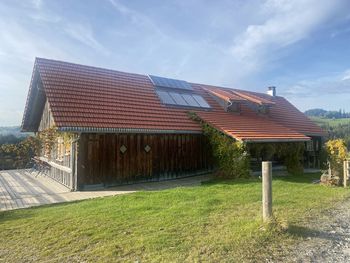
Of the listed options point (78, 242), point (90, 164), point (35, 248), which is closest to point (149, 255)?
point (78, 242)

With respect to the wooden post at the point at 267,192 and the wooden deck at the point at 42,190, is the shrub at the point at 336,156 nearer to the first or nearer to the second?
the wooden deck at the point at 42,190

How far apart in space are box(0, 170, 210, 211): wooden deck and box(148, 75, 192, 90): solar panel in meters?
6.46

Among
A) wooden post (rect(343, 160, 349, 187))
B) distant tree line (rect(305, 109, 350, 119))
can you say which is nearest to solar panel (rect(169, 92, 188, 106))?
wooden post (rect(343, 160, 349, 187))

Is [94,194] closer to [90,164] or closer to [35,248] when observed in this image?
[90,164]

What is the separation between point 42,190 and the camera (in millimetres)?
11609

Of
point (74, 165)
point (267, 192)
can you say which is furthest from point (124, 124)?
point (267, 192)

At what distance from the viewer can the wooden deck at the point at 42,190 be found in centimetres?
969

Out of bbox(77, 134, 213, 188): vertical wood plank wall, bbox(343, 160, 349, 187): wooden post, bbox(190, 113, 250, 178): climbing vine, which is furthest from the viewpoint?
bbox(190, 113, 250, 178): climbing vine

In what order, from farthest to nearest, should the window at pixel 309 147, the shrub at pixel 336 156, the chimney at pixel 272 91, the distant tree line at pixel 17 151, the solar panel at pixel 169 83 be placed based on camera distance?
the chimney at pixel 272 91, the window at pixel 309 147, the solar panel at pixel 169 83, the shrub at pixel 336 156, the distant tree line at pixel 17 151

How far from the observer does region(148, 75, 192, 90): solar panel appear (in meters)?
18.3

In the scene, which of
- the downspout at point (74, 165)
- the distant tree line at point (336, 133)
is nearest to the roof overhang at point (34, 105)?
the downspout at point (74, 165)

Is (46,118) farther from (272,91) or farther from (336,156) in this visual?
(272,91)

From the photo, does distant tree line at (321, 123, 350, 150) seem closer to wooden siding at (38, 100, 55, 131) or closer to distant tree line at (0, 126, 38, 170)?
wooden siding at (38, 100, 55, 131)

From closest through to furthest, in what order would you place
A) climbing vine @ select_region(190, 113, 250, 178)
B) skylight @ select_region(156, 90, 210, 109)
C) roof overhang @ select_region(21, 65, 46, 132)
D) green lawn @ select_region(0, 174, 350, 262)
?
green lawn @ select_region(0, 174, 350, 262)
climbing vine @ select_region(190, 113, 250, 178)
roof overhang @ select_region(21, 65, 46, 132)
skylight @ select_region(156, 90, 210, 109)
